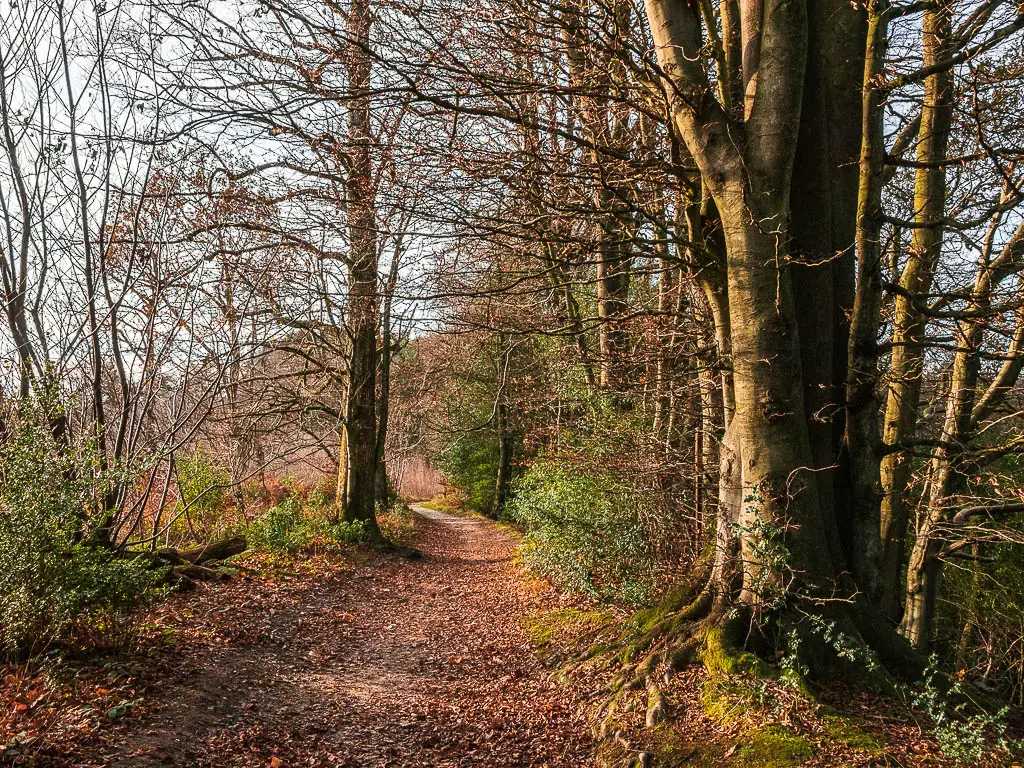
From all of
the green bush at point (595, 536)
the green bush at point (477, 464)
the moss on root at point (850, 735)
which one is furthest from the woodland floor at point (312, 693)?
the green bush at point (477, 464)

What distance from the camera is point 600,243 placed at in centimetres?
462

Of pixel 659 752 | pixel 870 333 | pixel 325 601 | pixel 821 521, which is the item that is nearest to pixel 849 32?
pixel 870 333

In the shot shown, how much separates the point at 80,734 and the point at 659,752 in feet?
11.7

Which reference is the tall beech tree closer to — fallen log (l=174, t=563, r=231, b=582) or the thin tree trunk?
the thin tree trunk

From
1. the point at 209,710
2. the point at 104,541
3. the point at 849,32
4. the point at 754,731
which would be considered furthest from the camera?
the point at 104,541

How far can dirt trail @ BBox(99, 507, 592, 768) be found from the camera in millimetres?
4176

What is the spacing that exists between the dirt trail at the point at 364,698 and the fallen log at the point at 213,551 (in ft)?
4.03

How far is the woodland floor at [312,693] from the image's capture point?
393 cm

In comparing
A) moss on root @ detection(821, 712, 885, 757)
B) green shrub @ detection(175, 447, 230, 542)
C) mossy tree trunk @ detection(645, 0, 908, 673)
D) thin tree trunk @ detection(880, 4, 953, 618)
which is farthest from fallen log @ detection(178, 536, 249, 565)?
thin tree trunk @ detection(880, 4, 953, 618)

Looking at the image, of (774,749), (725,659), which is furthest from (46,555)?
(774,749)

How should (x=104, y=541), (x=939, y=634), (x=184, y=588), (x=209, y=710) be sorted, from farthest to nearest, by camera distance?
(x=939, y=634) → (x=184, y=588) → (x=104, y=541) → (x=209, y=710)

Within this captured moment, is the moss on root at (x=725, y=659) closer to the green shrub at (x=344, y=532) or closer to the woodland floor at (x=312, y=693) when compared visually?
the woodland floor at (x=312, y=693)

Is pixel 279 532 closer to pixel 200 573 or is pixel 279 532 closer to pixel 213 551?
pixel 213 551

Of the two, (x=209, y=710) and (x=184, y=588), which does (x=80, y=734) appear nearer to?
(x=209, y=710)
